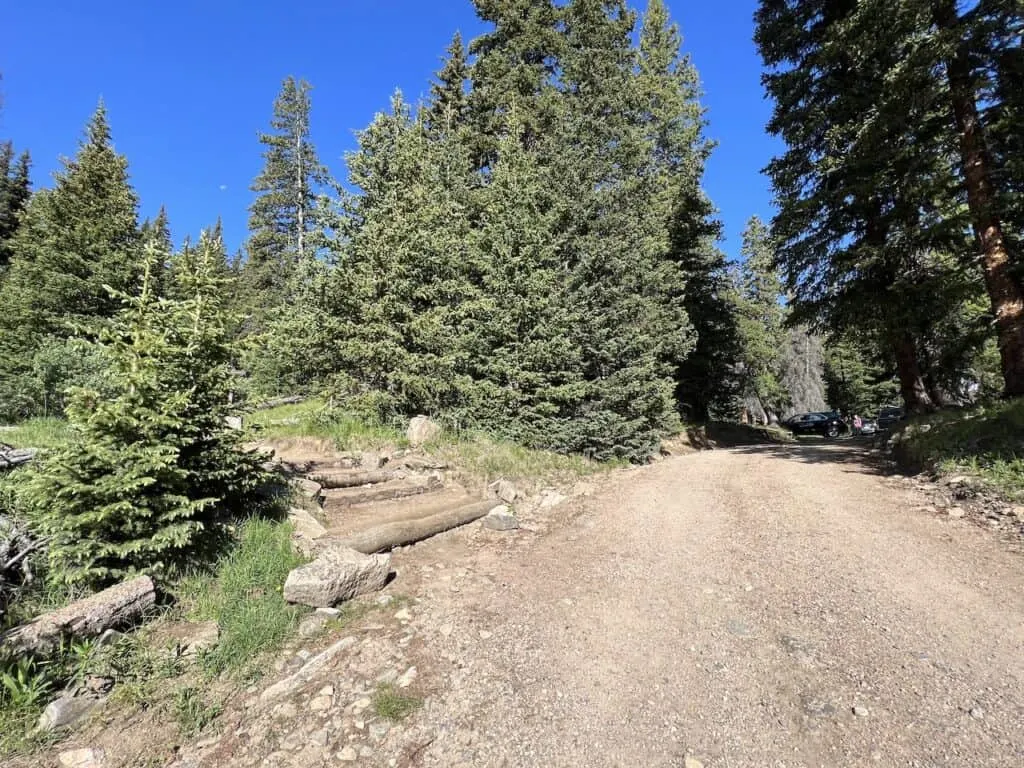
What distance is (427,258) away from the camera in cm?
1172

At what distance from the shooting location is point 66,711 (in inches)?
115

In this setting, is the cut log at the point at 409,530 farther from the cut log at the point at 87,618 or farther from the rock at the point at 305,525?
the cut log at the point at 87,618

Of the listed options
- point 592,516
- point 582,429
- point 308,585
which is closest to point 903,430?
point 582,429

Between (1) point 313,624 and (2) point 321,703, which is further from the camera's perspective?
(1) point 313,624

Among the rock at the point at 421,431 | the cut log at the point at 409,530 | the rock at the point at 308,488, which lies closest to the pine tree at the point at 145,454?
the cut log at the point at 409,530

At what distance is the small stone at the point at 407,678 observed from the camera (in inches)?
138

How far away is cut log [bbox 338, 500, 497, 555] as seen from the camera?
5.70m

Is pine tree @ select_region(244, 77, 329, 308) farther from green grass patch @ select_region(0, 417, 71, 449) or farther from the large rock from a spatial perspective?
the large rock

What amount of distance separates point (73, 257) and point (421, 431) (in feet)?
53.6

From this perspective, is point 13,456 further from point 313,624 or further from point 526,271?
point 526,271

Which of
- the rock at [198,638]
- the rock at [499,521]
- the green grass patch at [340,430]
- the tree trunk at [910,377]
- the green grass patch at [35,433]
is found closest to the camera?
the rock at [198,638]

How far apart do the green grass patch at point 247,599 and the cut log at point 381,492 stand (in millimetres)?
1892

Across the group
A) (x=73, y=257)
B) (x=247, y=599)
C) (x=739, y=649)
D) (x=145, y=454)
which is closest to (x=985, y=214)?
(x=739, y=649)

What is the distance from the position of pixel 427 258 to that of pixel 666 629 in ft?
32.2
